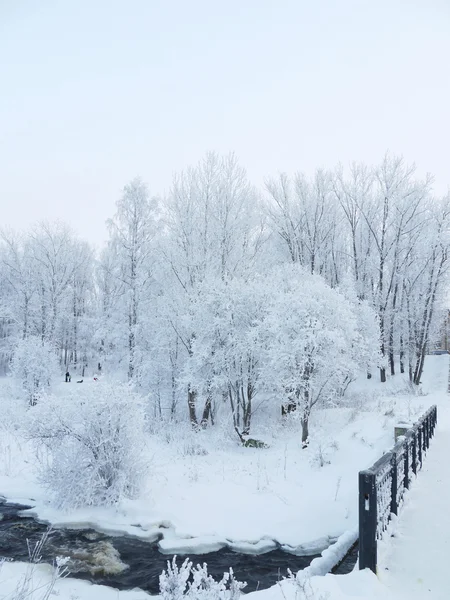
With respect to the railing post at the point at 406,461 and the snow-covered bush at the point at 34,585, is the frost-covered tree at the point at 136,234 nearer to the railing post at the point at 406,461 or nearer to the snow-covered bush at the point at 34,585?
the snow-covered bush at the point at 34,585

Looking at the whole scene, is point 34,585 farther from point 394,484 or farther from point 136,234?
point 136,234

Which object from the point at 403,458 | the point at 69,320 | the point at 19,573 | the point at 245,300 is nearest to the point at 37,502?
the point at 19,573

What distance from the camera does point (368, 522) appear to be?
436 cm

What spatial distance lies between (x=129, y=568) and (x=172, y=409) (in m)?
14.7

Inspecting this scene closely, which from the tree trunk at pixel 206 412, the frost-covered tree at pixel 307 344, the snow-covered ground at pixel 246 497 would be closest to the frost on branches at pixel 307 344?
the frost-covered tree at pixel 307 344

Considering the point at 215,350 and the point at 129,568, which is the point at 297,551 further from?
the point at 215,350

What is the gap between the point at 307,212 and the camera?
29.2 meters

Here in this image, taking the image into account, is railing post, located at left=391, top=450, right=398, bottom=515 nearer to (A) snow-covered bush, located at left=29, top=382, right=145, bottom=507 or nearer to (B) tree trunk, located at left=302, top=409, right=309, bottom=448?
(A) snow-covered bush, located at left=29, top=382, right=145, bottom=507

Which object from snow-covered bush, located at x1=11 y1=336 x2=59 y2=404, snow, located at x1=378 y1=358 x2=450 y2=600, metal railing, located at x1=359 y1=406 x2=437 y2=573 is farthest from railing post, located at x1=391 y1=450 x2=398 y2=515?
snow-covered bush, located at x1=11 y1=336 x2=59 y2=404

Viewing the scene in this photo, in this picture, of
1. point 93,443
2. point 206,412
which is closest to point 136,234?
point 206,412

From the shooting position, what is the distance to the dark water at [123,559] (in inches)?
252

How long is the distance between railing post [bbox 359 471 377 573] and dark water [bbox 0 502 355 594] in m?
1.76

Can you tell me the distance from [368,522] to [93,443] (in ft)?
21.1

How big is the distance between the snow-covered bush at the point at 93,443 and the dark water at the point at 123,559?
98 centimetres
